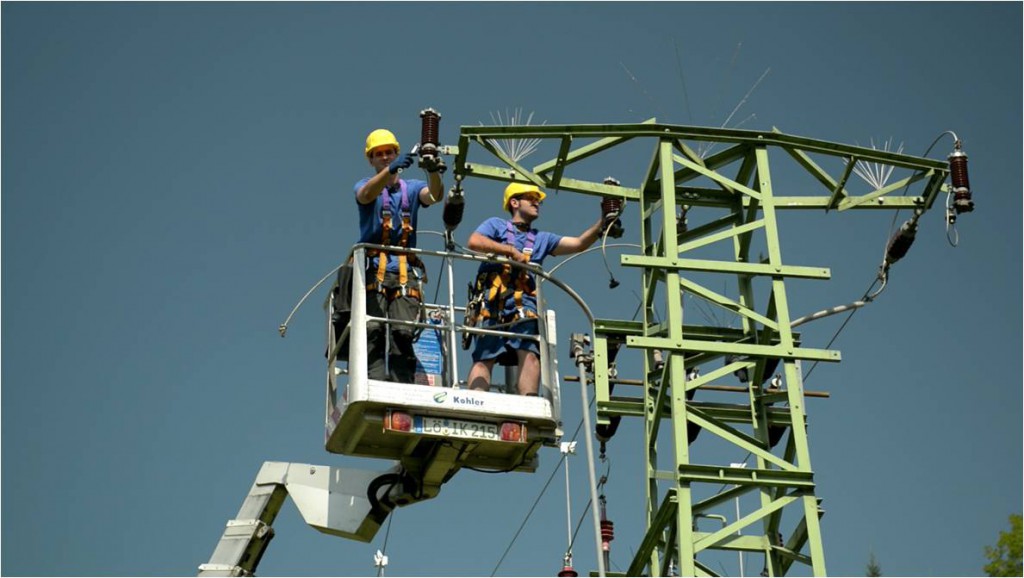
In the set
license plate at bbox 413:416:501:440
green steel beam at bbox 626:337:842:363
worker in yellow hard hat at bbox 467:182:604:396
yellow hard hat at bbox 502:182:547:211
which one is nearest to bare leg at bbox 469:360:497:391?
worker in yellow hard hat at bbox 467:182:604:396

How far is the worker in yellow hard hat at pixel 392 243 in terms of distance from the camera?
1762 centimetres

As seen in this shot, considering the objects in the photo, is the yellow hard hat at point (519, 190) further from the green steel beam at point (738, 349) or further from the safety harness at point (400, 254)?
the green steel beam at point (738, 349)

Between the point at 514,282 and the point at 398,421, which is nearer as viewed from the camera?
the point at 398,421

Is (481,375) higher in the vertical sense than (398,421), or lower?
higher

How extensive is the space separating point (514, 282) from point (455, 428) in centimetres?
182

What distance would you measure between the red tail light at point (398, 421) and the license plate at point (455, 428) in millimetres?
58

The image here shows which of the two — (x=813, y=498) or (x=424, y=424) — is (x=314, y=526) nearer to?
(x=424, y=424)

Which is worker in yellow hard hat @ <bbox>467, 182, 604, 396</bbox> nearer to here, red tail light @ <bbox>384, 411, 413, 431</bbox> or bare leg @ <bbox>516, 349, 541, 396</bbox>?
bare leg @ <bbox>516, 349, 541, 396</bbox>

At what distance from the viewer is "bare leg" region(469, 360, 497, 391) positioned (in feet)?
58.5

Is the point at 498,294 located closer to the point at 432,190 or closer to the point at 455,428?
the point at 432,190

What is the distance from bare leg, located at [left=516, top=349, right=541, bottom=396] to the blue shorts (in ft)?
0.23

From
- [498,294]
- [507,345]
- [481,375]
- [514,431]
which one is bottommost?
[514,431]

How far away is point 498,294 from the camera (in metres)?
18.3

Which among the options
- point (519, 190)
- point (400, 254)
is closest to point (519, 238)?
point (519, 190)
